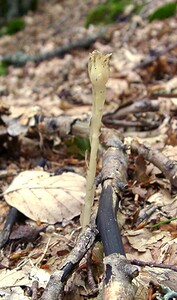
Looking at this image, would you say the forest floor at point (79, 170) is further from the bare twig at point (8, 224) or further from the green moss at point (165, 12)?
the green moss at point (165, 12)

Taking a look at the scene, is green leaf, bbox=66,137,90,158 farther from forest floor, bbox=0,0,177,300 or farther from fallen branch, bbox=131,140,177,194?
fallen branch, bbox=131,140,177,194

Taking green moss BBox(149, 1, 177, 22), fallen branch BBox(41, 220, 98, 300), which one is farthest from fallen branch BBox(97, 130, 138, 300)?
green moss BBox(149, 1, 177, 22)

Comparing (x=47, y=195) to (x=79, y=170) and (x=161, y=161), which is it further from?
(x=161, y=161)

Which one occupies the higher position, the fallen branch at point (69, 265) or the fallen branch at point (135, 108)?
the fallen branch at point (135, 108)

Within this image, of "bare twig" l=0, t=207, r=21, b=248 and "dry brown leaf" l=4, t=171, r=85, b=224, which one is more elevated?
"dry brown leaf" l=4, t=171, r=85, b=224

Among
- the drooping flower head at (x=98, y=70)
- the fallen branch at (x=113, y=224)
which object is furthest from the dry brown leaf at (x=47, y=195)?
the drooping flower head at (x=98, y=70)
